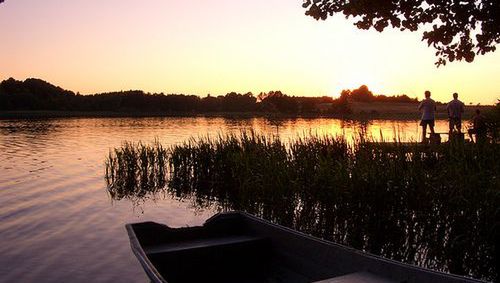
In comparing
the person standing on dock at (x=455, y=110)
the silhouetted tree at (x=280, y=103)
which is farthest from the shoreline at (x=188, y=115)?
the person standing on dock at (x=455, y=110)

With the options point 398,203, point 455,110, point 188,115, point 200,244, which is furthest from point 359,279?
point 188,115

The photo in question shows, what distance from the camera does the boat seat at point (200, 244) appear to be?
823 centimetres

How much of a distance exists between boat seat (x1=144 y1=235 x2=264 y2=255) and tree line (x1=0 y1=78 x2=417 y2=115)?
133804 millimetres

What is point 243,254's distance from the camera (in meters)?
8.57

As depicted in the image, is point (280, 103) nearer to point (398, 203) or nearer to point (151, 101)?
point (151, 101)

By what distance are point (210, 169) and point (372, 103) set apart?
6382 inches

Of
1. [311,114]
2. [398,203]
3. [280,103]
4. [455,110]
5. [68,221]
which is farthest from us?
[280,103]

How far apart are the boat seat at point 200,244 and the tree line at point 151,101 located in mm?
133804

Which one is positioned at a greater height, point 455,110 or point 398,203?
point 455,110

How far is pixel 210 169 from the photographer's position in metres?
21.2

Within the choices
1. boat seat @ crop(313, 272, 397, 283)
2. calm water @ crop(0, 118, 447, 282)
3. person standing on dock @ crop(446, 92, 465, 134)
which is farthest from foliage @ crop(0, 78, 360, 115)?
boat seat @ crop(313, 272, 397, 283)

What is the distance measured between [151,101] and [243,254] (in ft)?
503

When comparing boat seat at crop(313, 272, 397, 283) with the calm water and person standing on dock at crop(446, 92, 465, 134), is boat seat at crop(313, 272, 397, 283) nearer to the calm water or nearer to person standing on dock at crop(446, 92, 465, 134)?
the calm water

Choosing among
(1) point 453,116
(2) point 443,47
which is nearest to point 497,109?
(1) point 453,116
